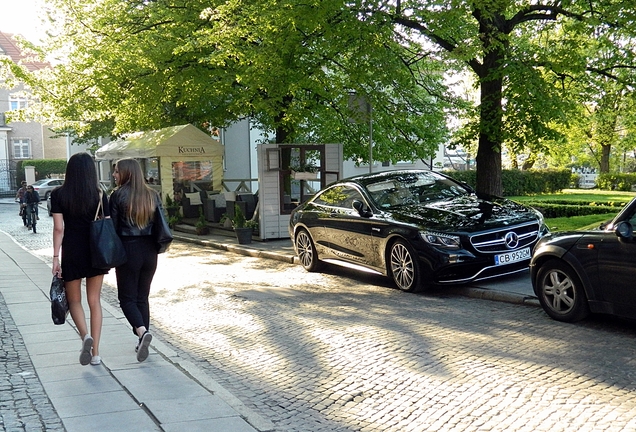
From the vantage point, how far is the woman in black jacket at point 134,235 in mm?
6395

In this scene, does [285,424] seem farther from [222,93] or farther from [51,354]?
[222,93]

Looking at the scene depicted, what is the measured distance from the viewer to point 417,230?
400 inches

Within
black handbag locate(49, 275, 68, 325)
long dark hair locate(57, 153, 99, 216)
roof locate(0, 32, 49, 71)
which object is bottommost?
black handbag locate(49, 275, 68, 325)

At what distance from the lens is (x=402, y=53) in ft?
52.0

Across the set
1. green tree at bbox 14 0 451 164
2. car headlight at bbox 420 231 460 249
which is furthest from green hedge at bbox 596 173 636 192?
car headlight at bbox 420 231 460 249

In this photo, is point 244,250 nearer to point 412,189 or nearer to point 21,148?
point 412,189

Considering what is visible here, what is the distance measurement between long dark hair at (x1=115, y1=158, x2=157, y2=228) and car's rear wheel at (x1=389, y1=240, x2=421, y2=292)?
184 inches

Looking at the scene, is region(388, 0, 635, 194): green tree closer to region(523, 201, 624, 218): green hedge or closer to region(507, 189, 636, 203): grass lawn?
region(523, 201, 624, 218): green hedge

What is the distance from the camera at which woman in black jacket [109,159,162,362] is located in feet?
21.0

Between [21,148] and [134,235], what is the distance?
6432cm

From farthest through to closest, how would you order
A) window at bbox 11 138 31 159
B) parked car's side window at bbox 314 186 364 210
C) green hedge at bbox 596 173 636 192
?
window at bbox 11 138 31 159 < green hedge at bbox 596 173 636 192 < parked car's side window at bbox 314 186 364 210

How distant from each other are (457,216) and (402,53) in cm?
644

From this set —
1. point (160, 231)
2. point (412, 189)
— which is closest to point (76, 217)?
point (160, 231)

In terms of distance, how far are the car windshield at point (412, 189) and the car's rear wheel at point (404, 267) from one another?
1037 mm
